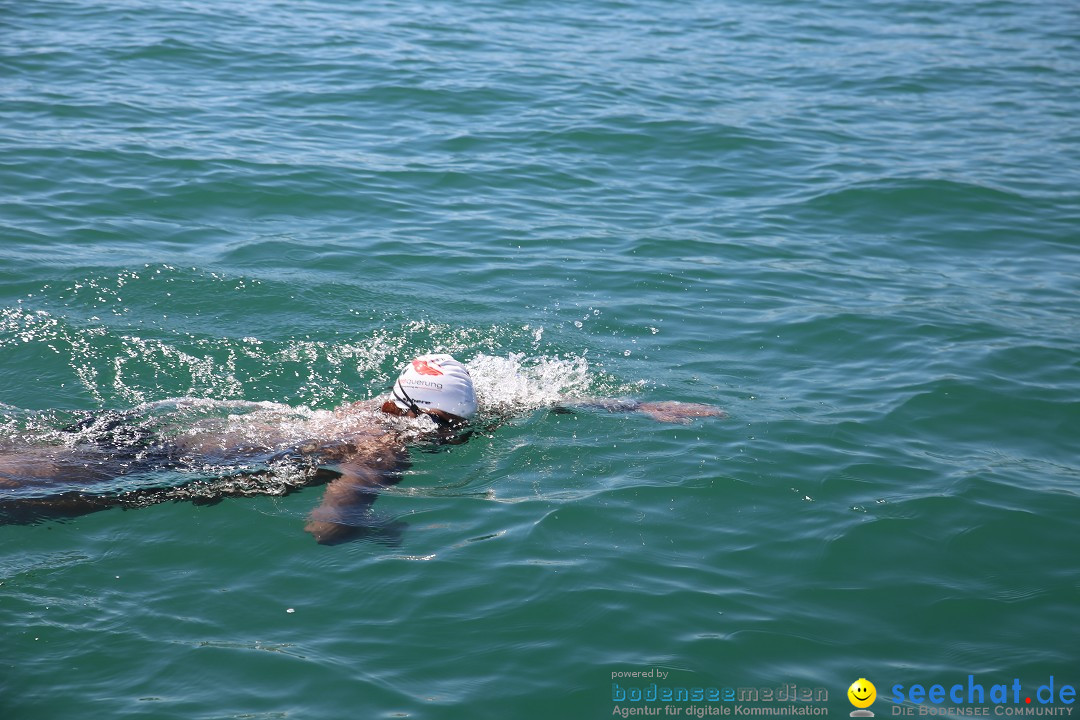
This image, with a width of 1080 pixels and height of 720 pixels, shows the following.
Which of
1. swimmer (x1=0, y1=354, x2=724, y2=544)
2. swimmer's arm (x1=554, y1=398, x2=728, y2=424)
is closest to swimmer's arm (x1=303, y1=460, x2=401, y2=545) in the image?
swimmer (x1=0, y1=354, x2=724, y2=544)

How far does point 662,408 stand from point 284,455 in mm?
3245

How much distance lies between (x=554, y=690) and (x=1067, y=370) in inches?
269

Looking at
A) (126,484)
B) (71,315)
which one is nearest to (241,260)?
(71,315)

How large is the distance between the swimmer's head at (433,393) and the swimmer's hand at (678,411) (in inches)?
63.9

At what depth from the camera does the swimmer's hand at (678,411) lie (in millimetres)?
8516

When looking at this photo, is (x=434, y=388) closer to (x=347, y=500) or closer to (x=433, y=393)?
(x=433, y=393)

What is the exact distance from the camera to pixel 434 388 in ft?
25.8

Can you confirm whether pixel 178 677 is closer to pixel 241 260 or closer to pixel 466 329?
pixel 466 329

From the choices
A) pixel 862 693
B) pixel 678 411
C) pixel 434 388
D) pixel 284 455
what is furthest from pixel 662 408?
pixel 862 693

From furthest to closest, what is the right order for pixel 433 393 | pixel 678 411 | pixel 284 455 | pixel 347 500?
1. pixel 678 411
2. pixel 433 393
3. pixel 284 455
4. pixel 347 500

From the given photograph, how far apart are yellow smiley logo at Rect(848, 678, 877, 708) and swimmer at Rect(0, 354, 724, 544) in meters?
3.12

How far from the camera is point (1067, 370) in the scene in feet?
32.0

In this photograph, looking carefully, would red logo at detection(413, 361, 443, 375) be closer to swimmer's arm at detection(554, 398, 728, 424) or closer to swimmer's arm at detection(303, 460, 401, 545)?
swimmer's arm at detection(303, 460, 401, 545)

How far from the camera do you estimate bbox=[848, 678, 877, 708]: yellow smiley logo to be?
5.63m
